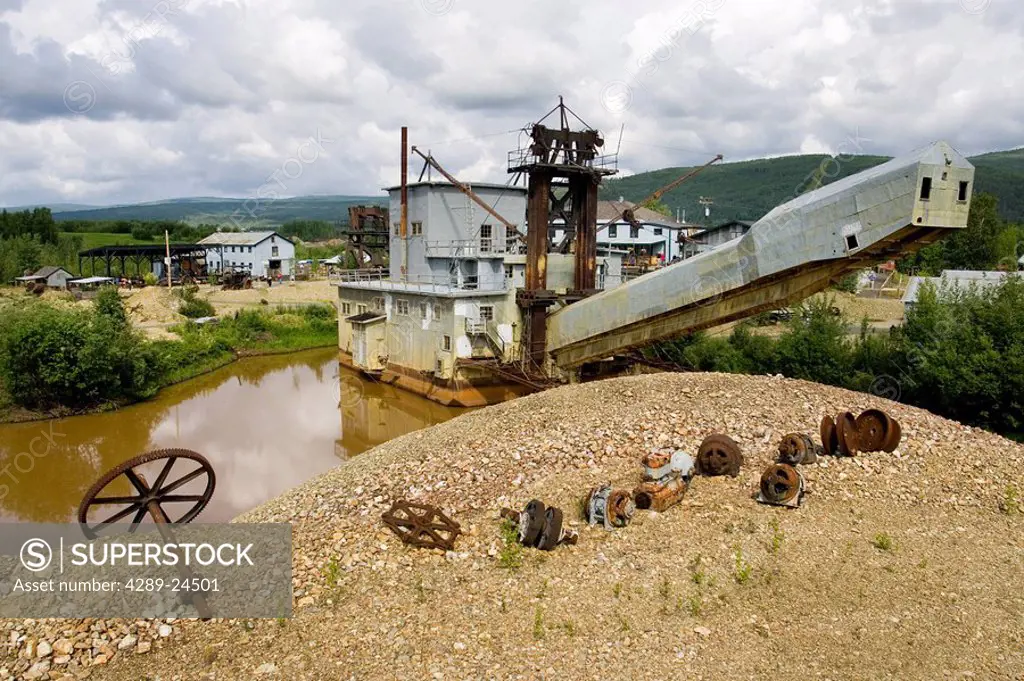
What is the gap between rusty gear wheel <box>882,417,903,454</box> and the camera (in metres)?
10.4

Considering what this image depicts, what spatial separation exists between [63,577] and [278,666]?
3.22 m

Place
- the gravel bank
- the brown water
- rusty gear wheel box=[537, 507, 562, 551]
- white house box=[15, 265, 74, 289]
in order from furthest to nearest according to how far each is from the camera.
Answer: white house box=[15, 265, 74, 289] → the brown water → rusty gear wheel box=[537, 507, 562, 551] → the gravel bank

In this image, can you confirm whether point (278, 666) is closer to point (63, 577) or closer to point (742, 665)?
point (63, 577)

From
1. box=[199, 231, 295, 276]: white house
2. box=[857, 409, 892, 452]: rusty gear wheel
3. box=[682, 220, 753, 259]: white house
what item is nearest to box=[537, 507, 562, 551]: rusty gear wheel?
box=[857, 409, 892, 452]: rusty gear wheel

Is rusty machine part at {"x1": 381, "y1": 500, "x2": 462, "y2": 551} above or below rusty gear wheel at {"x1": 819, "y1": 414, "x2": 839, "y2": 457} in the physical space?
below

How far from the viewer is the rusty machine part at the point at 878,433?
1038 centimetres

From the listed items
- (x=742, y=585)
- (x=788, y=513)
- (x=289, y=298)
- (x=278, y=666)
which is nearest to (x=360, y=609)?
(x=278, y=666)

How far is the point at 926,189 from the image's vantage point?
36.8 feet

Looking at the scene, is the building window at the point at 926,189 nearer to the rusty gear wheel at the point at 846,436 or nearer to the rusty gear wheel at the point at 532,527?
the rusty gear wheel at the point at 846,436

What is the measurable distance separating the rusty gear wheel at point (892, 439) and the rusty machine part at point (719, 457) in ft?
7.42

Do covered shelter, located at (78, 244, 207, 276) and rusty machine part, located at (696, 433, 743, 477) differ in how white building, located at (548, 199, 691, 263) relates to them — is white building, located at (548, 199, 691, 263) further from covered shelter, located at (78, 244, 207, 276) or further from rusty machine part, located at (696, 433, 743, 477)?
rusty machine part, located at (696, 433, 743, 477)

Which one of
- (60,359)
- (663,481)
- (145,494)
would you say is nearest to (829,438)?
(663,481)

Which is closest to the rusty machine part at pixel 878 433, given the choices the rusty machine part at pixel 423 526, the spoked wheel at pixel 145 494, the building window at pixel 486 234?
the rusty machine part at pixel 423 526

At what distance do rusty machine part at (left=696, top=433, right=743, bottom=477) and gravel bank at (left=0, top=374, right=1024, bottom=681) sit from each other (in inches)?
8.6
